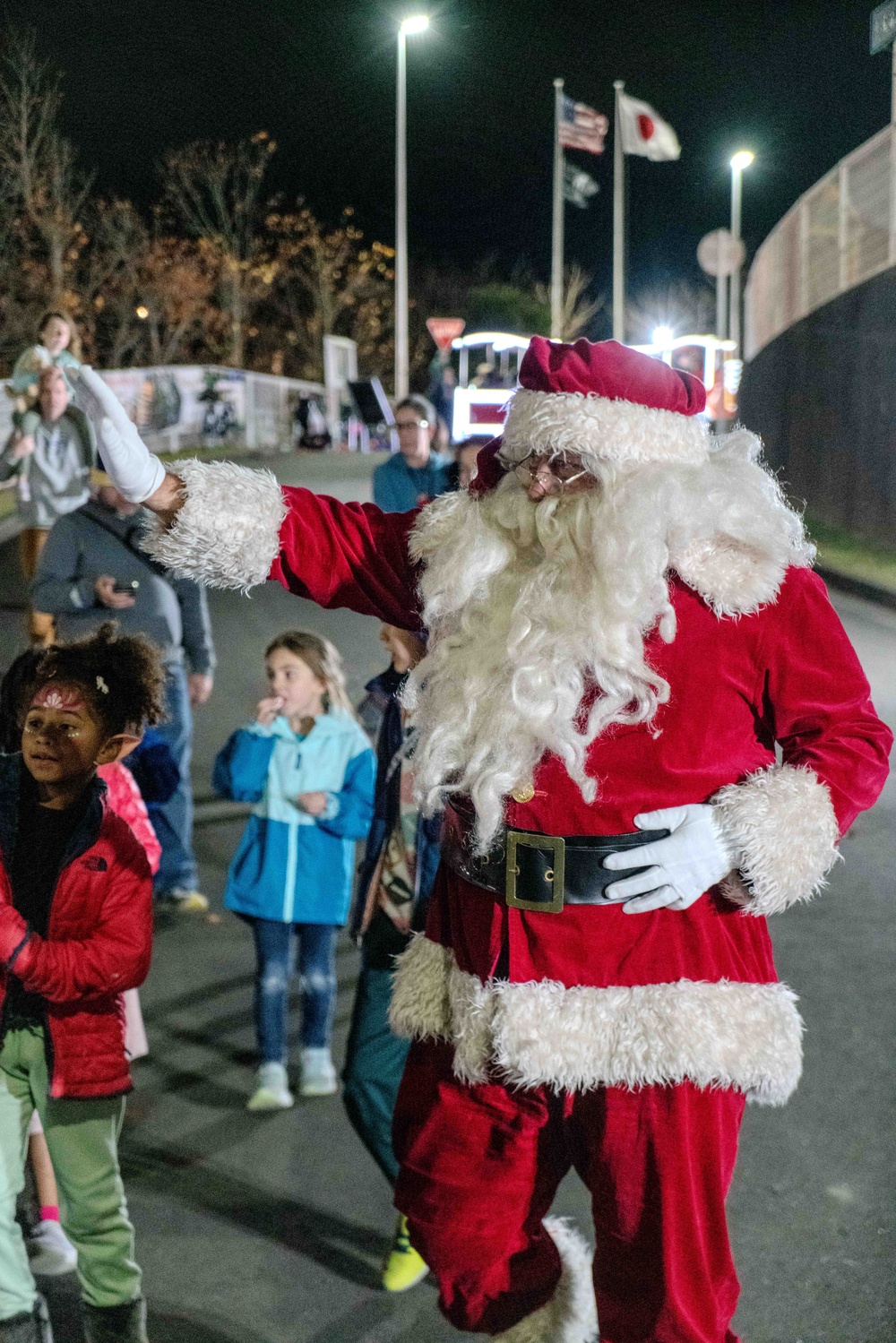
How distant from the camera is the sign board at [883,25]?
454 centimetres

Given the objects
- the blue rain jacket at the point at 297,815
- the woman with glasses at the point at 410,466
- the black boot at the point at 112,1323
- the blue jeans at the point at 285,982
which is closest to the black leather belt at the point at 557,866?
the black boot at the point at 112,1323

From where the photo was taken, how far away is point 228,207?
44750 mm

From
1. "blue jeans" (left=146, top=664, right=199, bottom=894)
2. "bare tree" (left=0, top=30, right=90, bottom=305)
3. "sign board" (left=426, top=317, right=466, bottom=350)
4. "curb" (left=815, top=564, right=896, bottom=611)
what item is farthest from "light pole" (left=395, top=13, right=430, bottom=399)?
"blue jeans" (left=146, top=664, right=199, bottom=894)

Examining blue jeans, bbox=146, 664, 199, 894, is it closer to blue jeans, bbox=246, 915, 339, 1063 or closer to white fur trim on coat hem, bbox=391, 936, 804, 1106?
Answer: blue jeans, bbox=246, 915, 339, 1063

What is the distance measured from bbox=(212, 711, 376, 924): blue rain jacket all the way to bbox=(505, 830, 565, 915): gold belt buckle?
1.79 metres

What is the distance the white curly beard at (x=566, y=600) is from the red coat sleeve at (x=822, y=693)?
0.07 metres

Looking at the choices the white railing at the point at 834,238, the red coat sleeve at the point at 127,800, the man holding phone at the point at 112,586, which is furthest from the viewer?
the white railing at the point at 834,238

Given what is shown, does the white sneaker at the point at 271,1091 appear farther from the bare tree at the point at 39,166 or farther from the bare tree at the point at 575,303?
the bare tree at the point at 575,303

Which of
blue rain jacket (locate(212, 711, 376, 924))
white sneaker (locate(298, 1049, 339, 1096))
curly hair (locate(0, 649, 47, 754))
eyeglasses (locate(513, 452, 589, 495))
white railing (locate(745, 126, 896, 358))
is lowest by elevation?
white sneaker (locate(298, 1049, 339, 1096))

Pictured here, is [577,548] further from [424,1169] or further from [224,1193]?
[224,1193]

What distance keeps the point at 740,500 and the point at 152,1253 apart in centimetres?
233

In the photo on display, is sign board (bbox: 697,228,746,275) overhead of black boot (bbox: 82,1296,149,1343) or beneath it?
overhead

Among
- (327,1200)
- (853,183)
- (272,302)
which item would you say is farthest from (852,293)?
→ (272,302)

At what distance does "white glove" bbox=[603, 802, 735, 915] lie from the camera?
Result: 232cm
